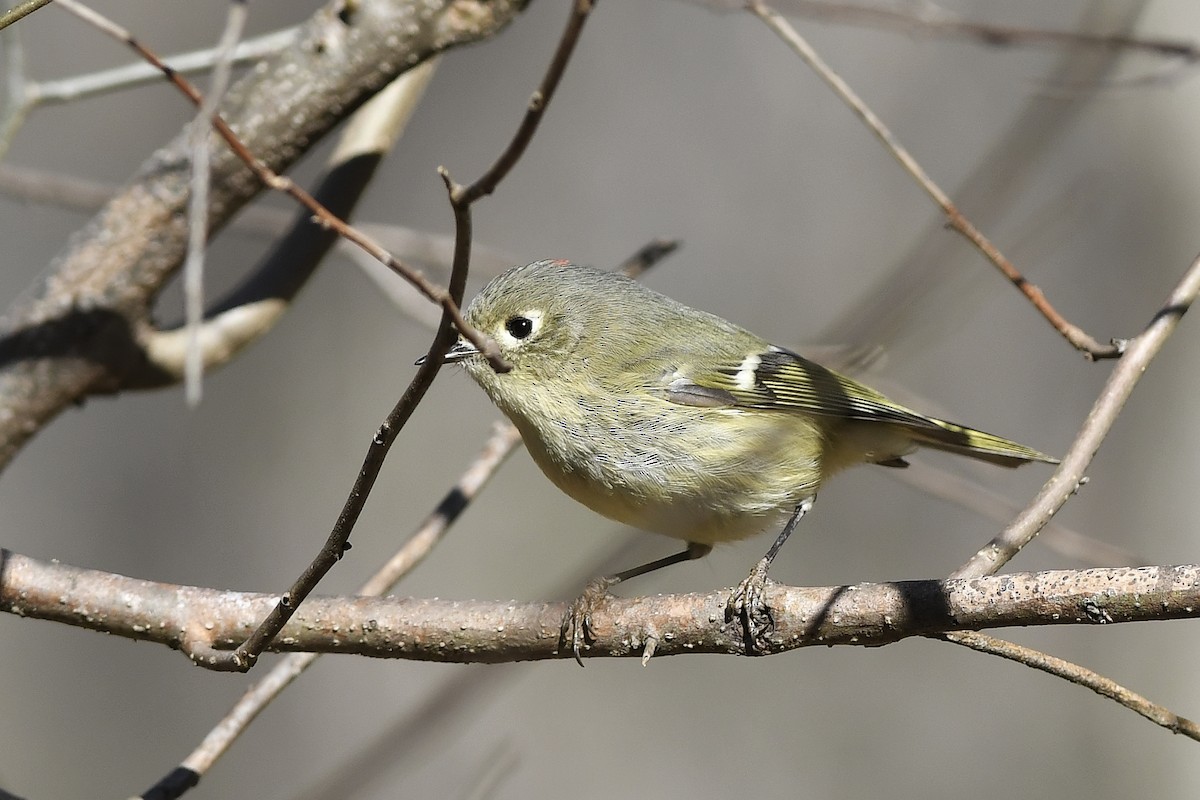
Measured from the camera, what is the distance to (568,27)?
0.87 m

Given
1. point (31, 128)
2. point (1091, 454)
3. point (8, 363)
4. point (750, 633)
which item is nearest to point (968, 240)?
point (1091, 454)

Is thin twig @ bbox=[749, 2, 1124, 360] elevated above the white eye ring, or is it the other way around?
thin twig @ bbox=[749, 2, 1124, 360]

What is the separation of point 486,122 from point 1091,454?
12.8ft

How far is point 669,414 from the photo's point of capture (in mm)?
2061

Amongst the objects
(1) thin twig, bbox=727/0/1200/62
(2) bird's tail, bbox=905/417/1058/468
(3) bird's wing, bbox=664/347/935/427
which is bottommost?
(3) bird's wing, bbox=664/347/935/427

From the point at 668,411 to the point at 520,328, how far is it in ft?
1.13

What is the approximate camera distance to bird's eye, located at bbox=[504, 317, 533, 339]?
219 cm

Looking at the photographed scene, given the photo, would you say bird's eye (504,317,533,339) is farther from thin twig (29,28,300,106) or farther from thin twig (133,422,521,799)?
thin twig (29,28,300,106)

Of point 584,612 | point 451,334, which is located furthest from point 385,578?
point 451,334

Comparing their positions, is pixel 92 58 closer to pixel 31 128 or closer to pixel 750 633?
pixel 31 128

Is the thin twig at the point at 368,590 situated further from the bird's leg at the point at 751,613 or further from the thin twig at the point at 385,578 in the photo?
the bird's leg at the point at 751,613

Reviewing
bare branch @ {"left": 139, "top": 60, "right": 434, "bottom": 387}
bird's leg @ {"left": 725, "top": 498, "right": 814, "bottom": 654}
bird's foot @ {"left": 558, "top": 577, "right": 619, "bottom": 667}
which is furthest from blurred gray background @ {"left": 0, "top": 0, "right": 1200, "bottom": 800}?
bird's leg @ {"left": 725, "top": 498, "right": 814, "bottom": 654}

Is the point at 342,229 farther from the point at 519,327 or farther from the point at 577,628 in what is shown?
the point at 519,327

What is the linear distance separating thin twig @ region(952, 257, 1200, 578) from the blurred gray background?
2.13 m
